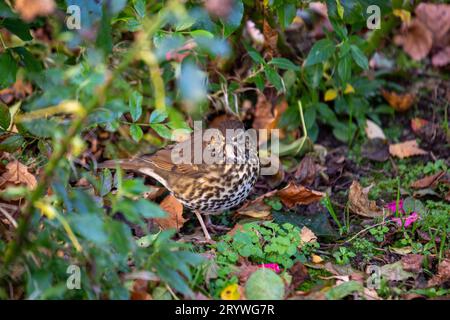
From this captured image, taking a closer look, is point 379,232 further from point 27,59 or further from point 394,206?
point 27,59

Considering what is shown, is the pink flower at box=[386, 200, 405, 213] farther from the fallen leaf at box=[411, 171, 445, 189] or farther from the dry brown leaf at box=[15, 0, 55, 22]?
the dry brown leaf at box=[15, 0, 55, 22]

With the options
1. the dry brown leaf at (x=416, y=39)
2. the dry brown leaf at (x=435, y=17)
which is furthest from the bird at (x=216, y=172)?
the dry brown leaf at (x=435, y=17)

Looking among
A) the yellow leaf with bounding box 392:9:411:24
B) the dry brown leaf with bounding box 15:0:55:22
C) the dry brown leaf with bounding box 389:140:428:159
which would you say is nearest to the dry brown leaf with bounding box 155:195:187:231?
the dry brown leaf with bounding box 15:0:55:22

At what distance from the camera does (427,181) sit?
4.12 m

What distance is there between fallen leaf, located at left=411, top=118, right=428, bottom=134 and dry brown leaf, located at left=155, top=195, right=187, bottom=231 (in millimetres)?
1961

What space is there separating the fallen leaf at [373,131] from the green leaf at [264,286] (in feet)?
7.52

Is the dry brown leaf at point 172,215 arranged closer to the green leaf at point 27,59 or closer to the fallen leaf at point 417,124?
the green leaf at point 27,59

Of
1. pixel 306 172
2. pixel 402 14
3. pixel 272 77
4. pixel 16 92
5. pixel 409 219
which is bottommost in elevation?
pixel 409 219

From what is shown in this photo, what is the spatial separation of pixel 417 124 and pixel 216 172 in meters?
1.83

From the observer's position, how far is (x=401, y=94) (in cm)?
513

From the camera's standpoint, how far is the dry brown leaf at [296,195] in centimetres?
392

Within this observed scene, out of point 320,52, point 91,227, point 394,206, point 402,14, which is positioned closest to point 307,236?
point 394,206

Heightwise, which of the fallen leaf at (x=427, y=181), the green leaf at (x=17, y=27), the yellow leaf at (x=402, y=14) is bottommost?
the fallen leaf at (x=427, y=181)

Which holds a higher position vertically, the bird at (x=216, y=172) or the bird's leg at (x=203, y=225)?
the bird at (x=216, y=172)
